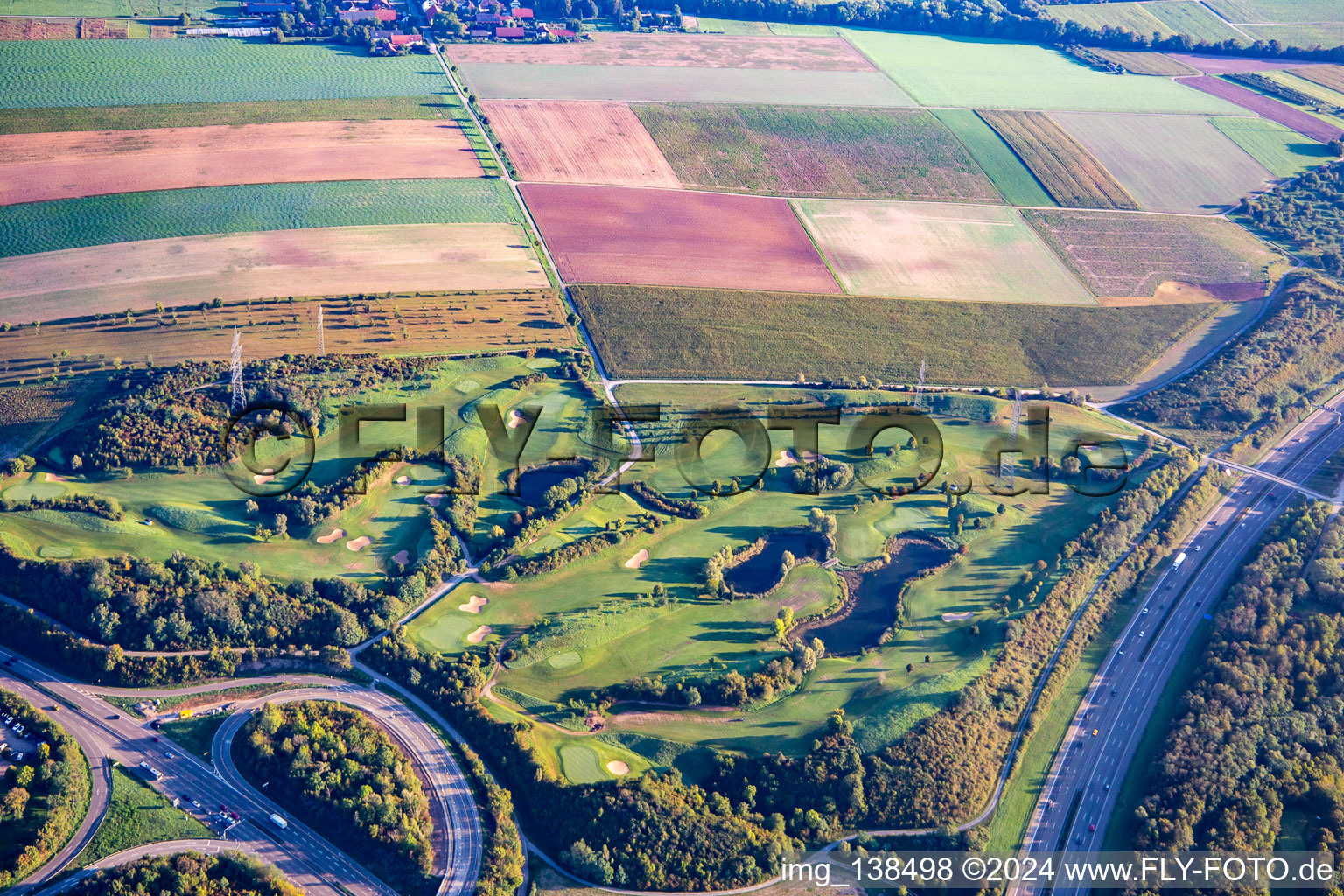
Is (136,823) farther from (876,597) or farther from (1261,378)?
(1261,378)

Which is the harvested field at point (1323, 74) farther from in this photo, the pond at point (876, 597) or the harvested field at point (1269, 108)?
the pond at point (876, 597)

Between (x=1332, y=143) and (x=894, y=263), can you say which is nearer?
(x=894, y=263)

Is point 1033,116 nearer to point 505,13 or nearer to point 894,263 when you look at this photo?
point 894,263

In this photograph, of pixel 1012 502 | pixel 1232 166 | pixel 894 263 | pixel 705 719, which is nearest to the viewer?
pixel 705 719

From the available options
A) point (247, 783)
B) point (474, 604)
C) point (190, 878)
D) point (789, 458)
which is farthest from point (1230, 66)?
point (190, 878)

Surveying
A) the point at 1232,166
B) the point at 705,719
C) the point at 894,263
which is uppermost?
A: the point at 1232,166

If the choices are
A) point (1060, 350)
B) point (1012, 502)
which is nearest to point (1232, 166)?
point (1060, 350)

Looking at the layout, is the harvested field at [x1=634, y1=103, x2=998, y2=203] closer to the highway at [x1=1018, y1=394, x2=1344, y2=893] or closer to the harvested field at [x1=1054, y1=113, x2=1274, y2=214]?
the harvested field at [x1=1054, y1=113, x2=1274, y2=214]

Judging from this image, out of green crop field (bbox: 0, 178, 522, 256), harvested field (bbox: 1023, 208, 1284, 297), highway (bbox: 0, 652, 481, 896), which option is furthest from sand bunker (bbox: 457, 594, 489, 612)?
harvested field (bbox: 1023, 208, 1284, 297)
